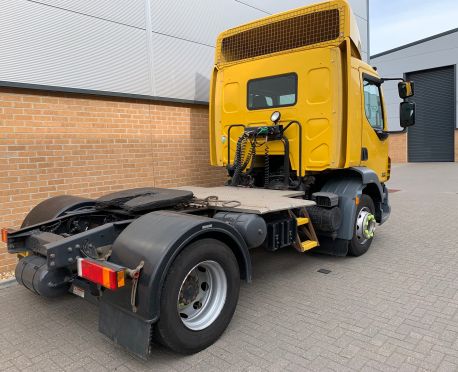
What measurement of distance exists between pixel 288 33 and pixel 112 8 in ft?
9.01

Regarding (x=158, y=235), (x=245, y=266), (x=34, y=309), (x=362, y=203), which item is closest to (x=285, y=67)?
(x=362, y=203)

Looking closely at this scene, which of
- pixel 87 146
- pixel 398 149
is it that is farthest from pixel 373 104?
pixel 398 149

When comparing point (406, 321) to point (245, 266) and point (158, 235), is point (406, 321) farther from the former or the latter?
point (158, 235)

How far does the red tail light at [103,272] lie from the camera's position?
2717mm

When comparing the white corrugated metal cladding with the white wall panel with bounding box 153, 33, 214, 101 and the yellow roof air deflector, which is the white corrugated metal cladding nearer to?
the white wall panel with bounding box 153, 33, 214, 101

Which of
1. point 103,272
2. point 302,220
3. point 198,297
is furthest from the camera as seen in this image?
point 302,220

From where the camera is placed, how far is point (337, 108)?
5160 mm

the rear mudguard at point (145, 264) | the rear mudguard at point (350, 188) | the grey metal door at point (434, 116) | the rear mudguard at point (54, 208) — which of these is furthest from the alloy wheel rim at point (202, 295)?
the grey metal door at point (434, 116)

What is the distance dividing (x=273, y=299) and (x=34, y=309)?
2572 millimetres

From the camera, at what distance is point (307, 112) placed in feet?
17.7

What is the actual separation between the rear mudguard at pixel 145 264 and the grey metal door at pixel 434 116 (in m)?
24.9

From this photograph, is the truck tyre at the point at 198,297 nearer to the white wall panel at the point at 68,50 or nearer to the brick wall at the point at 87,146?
the brick wall at the point at 87,146

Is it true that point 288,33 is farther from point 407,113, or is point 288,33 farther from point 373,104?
point 407,113

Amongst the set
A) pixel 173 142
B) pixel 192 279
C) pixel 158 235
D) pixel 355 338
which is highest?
pixel 173 142
